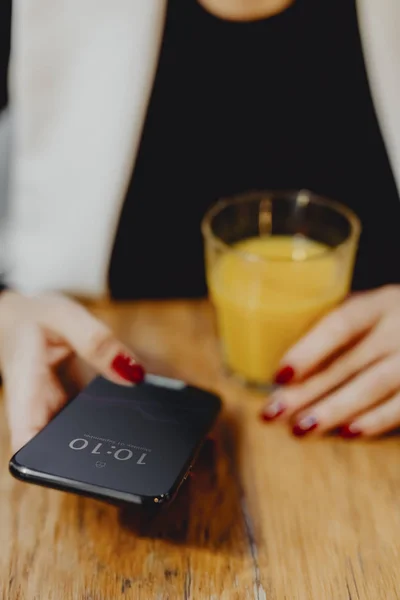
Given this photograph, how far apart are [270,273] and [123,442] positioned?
0.83 feet

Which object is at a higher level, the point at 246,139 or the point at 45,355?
the point at 246,139

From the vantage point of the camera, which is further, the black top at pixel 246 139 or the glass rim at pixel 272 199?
the black top at pixel 246 139

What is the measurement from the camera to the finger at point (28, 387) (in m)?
0.56

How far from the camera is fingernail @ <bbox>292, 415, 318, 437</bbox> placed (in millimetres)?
615

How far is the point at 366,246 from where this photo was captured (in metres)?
0.93

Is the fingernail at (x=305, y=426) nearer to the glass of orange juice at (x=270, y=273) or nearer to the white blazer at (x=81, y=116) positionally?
the glass of orange juice at (x=270, y=273)

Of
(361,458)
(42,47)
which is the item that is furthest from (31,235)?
(361,458)

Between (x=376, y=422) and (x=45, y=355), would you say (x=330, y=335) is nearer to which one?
(x=376, y=422)

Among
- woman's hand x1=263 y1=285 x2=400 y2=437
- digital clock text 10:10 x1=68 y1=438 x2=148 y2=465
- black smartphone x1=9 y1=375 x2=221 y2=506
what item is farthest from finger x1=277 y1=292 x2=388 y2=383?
digital clock text 10:10 x1=68 y1=438 x2=148 y2=465

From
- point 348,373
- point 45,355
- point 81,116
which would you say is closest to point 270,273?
point 348,373

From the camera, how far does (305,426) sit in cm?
61

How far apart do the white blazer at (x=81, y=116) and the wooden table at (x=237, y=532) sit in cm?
33

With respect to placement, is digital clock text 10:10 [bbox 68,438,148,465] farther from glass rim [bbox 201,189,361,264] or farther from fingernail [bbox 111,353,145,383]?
glass rim [bbox 201,189,361,264]

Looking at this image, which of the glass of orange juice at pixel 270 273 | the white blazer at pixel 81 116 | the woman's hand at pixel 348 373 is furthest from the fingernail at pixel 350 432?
the white blazer at pixel 81 116
